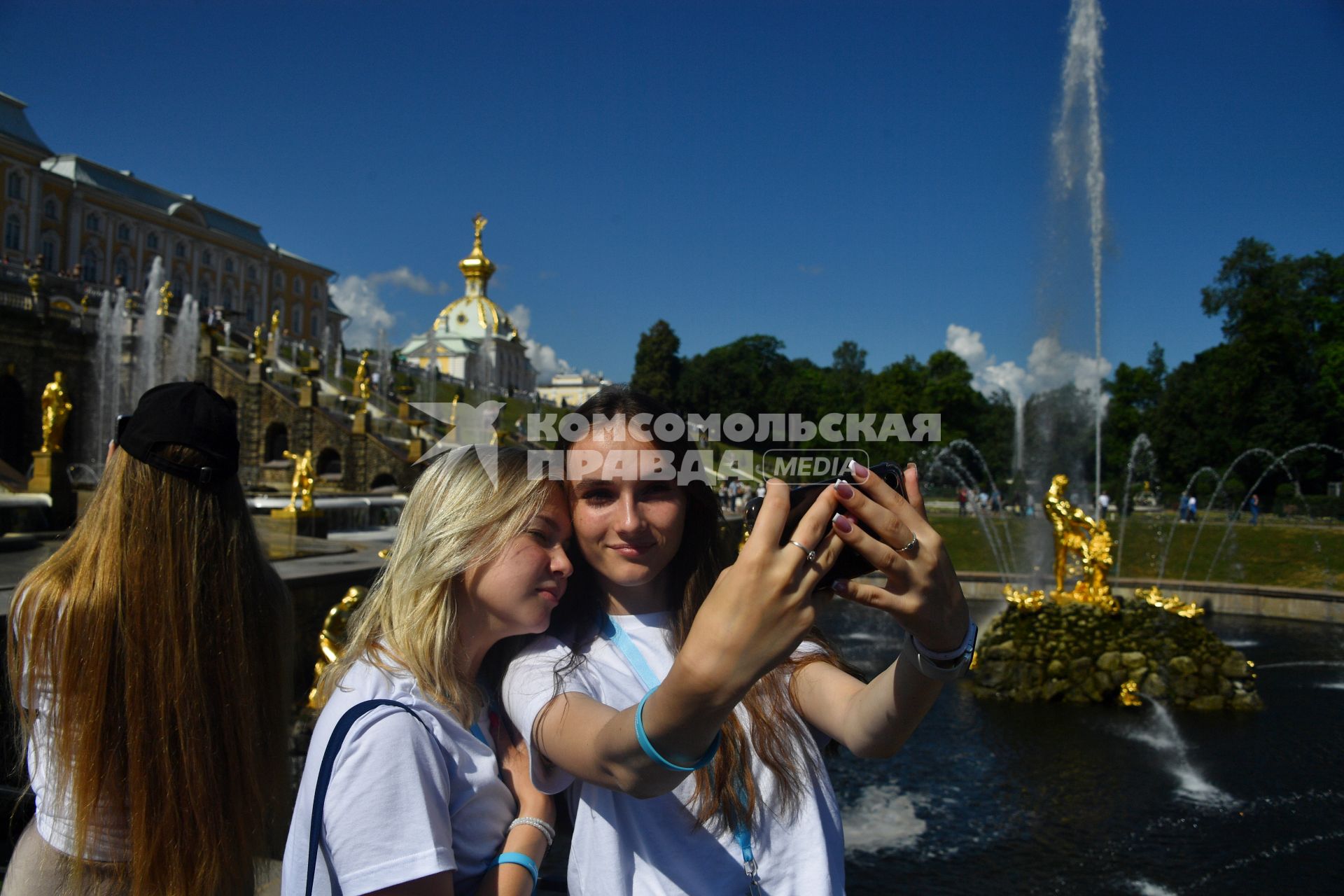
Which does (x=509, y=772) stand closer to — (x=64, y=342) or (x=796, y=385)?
(x=64, y=342)

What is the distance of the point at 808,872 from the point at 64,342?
34540 millimetres

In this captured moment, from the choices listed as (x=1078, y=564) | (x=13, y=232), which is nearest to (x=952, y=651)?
(x=1078, y=564)

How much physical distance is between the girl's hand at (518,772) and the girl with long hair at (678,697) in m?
0.05

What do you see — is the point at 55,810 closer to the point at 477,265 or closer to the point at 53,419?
the point at 53,419

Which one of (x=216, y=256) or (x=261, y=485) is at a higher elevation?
(x=216, y=256)

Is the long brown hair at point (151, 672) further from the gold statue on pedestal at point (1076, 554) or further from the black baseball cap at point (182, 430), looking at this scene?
the gold statue on pedestal at point (1076, 554)

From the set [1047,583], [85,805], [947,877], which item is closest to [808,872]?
[85,805]

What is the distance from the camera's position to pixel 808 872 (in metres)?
1.67

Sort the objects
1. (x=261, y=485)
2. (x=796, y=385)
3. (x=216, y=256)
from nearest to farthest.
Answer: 1. (x=261, y=485)
2. (x=216, y=256)
3. (x=796, y=385)

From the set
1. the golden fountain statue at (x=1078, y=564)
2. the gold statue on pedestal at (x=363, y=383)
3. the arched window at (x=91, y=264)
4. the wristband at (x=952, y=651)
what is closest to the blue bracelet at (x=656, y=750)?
the wristband at (x=952, y=651)

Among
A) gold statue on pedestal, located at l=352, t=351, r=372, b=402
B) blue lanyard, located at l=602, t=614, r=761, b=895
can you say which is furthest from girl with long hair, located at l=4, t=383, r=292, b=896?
gold statue on pedestal, located at l=352, t=351, r=372, b=402

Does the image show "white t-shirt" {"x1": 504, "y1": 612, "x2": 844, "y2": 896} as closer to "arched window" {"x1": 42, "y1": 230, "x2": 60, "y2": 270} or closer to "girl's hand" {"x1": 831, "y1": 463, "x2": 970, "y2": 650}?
"girl's hand" {"x1": 831, "y1": 463, "x2": 970, "y2": 650}

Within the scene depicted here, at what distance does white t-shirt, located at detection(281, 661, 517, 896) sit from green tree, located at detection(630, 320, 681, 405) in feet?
235

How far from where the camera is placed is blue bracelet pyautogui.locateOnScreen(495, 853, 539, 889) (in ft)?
5.60
